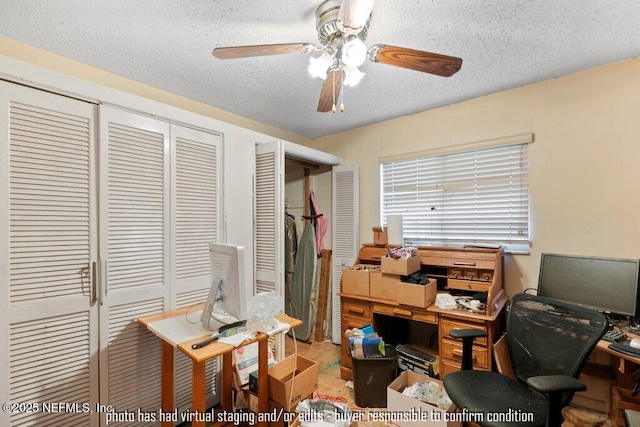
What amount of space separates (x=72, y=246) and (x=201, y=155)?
1.00m

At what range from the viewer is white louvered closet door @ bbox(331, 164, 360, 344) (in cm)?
328

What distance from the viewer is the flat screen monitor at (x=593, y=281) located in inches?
70.5

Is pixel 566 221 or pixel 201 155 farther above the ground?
pixel 201 155

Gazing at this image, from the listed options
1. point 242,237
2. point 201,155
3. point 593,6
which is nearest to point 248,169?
point 201,155

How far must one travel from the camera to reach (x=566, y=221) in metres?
2.19

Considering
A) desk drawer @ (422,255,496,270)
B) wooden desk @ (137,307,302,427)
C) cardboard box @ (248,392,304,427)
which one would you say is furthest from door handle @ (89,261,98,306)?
desk drawer @ (422,255,496,270)

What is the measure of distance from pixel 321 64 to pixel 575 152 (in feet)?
6.88

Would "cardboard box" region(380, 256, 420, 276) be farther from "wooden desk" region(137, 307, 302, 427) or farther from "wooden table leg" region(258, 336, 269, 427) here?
"wooden table leg" region(258, 336, 269, 427)

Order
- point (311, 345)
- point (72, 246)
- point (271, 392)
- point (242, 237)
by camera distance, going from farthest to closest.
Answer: point (311, 345) < point (242, 237) < point (271, 392) < point (72, 246)

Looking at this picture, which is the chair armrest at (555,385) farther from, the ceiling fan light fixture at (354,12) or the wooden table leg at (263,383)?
the ceiling fan light fixture at (354,12)

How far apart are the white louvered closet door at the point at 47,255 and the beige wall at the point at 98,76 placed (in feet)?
1.91

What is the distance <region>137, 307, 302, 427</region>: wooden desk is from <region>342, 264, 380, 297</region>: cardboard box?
2.85ft

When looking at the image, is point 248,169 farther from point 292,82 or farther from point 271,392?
point 271,392

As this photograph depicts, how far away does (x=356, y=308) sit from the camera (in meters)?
2.60
